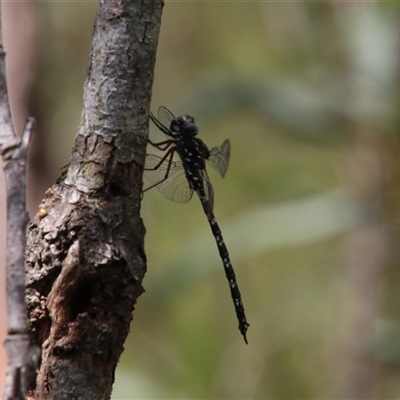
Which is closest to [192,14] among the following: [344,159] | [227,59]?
[227,59]

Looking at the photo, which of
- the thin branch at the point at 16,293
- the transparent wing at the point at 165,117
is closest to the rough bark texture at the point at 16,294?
the thin branch at the point at 16,293

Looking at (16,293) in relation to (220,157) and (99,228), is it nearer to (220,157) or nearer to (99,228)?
(99,228)

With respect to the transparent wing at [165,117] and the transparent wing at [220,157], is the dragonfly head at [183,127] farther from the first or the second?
the transparent wing at [220,157]

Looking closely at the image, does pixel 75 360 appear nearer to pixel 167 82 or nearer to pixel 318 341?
pixel 318 341

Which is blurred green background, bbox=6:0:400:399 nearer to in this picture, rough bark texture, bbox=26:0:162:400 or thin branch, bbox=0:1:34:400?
rough bark texture, bbox=26:0:162:400

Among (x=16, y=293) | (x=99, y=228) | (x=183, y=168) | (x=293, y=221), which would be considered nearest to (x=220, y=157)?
(x=183, y=168)

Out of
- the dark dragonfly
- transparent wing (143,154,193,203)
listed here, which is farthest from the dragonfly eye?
transparent wing (143,154,193,203)
